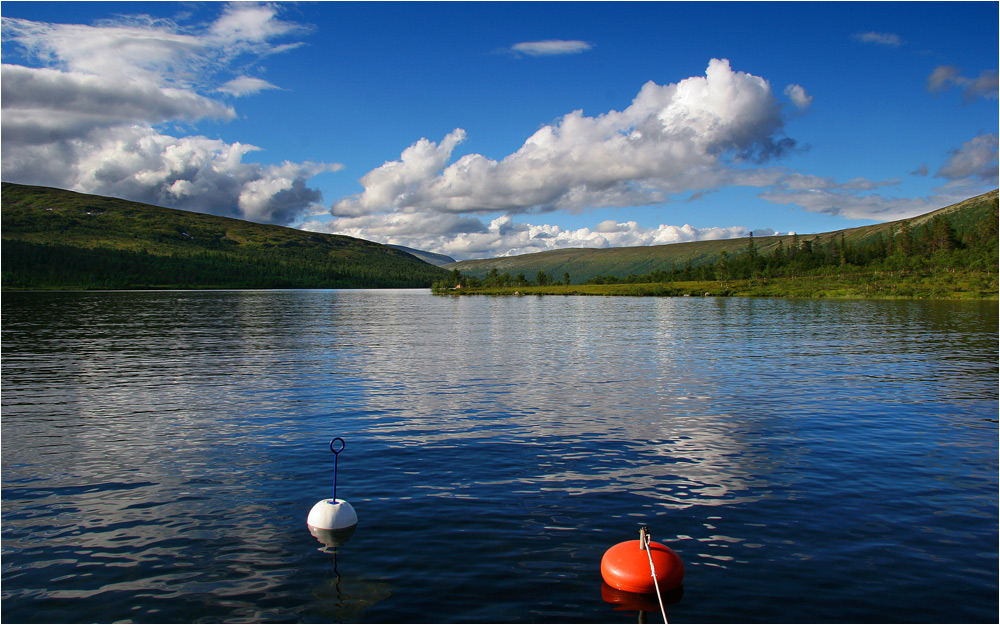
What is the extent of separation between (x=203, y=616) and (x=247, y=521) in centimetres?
459

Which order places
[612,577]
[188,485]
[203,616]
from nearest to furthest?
[203,616], [612,577], [188,485]

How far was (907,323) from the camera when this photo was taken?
8262cm

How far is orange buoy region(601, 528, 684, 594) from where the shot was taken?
12.2 metres

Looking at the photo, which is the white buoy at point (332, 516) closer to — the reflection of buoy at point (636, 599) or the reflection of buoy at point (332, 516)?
the reflection of buoy at point (332, 516)

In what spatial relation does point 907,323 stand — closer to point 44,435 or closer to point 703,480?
point 703,480

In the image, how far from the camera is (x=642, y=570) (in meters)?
12.3

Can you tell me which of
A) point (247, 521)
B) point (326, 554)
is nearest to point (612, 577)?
point (326, 554)

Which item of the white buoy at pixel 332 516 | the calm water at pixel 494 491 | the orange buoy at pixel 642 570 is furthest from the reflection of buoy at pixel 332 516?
the orange buoy at pixel 642 570

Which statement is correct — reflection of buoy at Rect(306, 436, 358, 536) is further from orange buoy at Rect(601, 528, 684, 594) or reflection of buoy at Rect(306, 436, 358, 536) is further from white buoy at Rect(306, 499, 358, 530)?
orange buoy at Rect(601, 528, 684, 594)

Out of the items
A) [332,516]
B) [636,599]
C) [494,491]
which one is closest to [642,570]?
[636,599]

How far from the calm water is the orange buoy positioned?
1.61 ft

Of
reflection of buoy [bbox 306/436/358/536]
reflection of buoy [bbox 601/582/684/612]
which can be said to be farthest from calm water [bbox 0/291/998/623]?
reflection of buoy [bbox 306/436/358/536]

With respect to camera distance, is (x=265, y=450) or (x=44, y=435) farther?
(x=44, y=435)

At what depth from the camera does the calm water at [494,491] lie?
12.3 m
